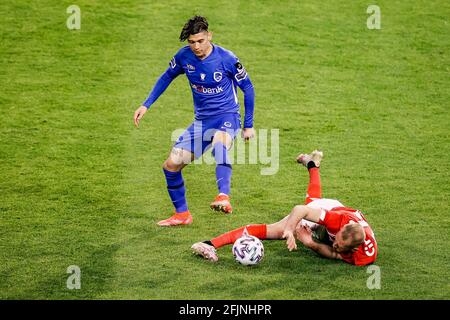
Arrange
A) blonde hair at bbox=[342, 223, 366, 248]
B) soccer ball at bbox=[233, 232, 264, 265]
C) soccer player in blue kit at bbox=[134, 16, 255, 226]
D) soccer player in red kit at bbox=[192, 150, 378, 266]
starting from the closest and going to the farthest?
blonde hair at bbox=[342, 223, 366, 248]
soccer player in red kit at bbox=[192, 150, 378, 266]
soccer ball at bbox=[233, 232, 264, 265]
soccer player in blue kit at bbox=[134, 16, 255, 226]

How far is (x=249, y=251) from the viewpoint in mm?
8531

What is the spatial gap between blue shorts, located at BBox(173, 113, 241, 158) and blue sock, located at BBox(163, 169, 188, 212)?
13.1 inches

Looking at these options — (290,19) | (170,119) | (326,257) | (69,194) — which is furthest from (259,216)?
(290,19)

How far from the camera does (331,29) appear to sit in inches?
619

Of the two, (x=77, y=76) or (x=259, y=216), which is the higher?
(x=77, y=76)

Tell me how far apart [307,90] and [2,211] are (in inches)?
236

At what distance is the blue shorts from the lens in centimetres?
974

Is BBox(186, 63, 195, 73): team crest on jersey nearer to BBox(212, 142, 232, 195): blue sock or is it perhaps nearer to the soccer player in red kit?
BBox(212, 142, 232, 195): blue sock

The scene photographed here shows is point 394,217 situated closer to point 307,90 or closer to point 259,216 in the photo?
point 259,216

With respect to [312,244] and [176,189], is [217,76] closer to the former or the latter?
[176,189]

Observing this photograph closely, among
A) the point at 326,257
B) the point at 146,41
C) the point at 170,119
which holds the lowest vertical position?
the point at 326,257

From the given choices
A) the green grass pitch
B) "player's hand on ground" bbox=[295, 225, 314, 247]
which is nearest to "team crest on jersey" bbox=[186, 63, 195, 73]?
the green grass pitch

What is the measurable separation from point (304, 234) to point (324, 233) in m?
0.22

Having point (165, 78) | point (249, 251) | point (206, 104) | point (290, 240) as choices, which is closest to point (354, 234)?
point (290, 240)
